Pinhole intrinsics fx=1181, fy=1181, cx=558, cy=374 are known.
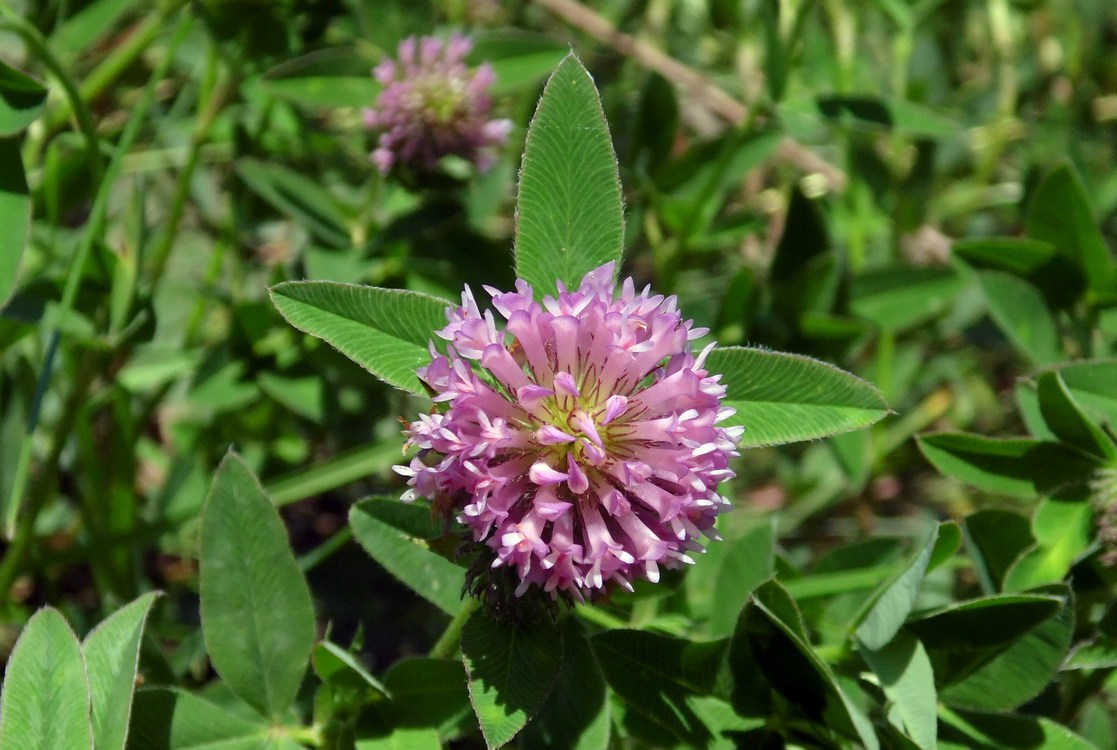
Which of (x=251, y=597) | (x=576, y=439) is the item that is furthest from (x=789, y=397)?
(x=251, y=597)

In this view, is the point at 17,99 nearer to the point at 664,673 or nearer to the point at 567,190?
the point at 567,190

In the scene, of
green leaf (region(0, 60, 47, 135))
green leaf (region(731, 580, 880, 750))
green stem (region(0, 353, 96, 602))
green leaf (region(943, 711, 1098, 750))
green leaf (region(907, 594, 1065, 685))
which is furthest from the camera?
green stem (region(0, 353, 96, 602))

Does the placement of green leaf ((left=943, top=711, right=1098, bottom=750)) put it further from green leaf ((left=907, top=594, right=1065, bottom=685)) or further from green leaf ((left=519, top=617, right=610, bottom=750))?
green leaf ((left=519, top=617, right=610, bottom=750))

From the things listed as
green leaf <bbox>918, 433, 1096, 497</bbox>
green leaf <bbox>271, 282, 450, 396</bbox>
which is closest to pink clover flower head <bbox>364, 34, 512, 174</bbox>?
green leaf <bbox>271, 282, 450, 396</bbox>

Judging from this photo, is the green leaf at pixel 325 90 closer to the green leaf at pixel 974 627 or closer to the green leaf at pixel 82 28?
the green leaf at pixel 82 28

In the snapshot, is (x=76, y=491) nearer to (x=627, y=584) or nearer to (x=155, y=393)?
(x=155, y=393)
